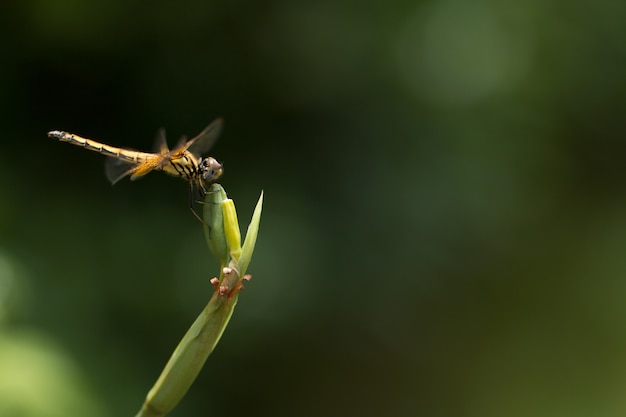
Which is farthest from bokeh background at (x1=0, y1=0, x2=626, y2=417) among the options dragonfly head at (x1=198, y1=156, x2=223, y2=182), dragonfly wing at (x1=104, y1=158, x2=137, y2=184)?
dragonfly head at (x1=198, y1=156, x2=223, y2=182)

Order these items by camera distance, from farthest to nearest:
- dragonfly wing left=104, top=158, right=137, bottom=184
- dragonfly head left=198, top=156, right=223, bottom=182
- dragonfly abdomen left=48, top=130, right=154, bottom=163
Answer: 1. dragonfly wing left=104, top=158, right=137, bottom=184
2. dragonfly abdomen left=48, top=130, right=154, bottom=163
3. dragonfly head left=198, top=156, right=223, bottom=182

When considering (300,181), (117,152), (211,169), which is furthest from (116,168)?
(300,181)

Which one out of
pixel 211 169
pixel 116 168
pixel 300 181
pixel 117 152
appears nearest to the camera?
pixel 211 169

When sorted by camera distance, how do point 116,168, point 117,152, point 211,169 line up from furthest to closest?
point 116,168
point 117,152
point 211,169

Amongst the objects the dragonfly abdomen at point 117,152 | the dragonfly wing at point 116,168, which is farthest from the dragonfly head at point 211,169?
the dragonfly wing at point 116,168

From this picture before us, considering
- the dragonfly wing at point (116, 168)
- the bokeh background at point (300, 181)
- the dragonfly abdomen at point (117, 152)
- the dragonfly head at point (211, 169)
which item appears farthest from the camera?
the bokeh background at point (300, 181)

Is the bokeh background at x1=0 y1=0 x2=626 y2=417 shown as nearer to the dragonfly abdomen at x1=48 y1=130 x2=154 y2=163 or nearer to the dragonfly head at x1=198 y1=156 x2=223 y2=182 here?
the dragonfly abdomen at x1=48 y1=130 x2=154 y2=163

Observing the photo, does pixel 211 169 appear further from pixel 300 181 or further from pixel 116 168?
pixel 300 181

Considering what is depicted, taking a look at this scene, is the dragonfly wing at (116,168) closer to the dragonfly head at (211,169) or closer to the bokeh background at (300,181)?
the dragonfly head at (211,169)
